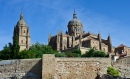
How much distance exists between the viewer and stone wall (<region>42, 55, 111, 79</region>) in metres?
32.5

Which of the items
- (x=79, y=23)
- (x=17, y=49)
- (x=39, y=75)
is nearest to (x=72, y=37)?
(x=79, y=23)

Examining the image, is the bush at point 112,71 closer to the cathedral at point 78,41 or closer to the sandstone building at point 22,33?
the cathedral at point 78,41

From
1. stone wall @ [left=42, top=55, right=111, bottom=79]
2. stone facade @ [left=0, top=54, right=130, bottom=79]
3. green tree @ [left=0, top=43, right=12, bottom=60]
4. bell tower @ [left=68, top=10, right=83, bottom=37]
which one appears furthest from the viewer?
bell tower @ [left=68, top=10, right=83, bottom=37]

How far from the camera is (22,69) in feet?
112

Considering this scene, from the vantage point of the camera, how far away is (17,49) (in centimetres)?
5297

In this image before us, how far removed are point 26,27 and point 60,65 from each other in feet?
182

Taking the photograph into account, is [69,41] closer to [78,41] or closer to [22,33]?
[78,41]

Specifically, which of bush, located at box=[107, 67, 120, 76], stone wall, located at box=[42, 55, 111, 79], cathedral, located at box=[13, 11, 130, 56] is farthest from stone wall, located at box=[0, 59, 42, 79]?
cathedral, located at box=[13, 11, 130, 56]

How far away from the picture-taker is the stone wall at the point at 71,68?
32.5 metres

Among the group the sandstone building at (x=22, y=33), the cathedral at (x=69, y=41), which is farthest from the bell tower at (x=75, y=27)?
the sandstone building at (x=22, y=33)

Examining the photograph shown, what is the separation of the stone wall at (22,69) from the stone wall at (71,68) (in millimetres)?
1206

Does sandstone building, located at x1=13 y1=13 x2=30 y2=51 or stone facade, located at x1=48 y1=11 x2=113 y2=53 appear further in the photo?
sandstone building, located at x1=13 y1=13 x2=30 y2=51

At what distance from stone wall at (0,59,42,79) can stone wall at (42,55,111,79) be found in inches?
47.5

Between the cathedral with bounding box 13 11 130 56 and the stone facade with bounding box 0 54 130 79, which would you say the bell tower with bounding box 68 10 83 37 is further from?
the stone facade with bounding box 0 54 130 79
